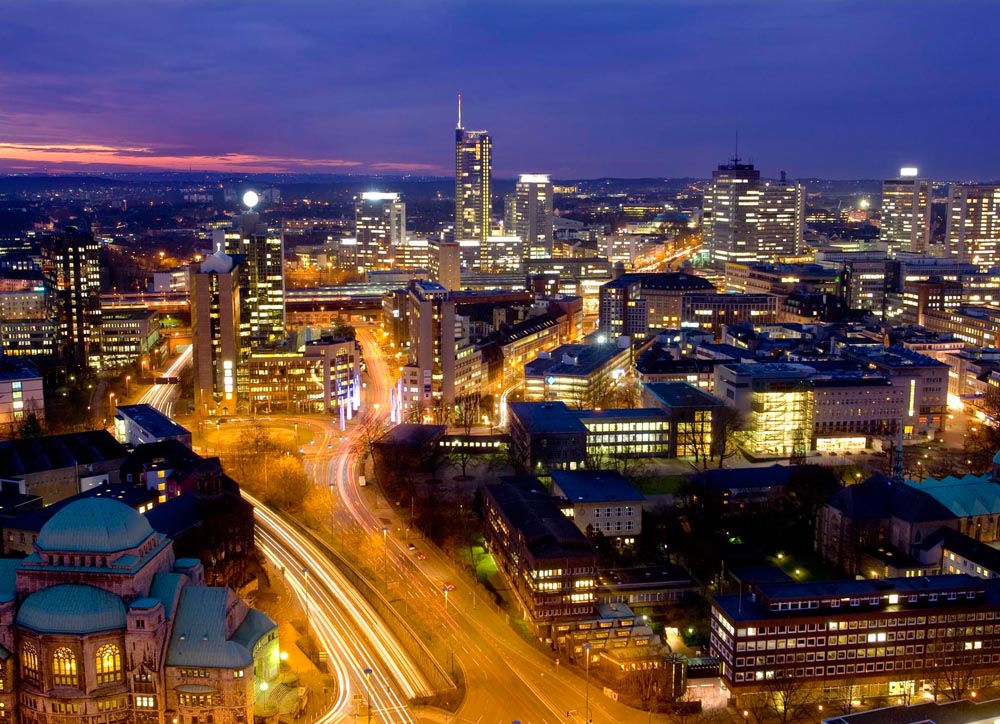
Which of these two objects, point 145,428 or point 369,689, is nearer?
point 369,689

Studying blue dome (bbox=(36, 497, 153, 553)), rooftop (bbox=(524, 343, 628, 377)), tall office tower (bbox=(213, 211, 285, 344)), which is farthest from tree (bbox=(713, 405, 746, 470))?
tall office tower (bbox=(213, 211, 285, 344))

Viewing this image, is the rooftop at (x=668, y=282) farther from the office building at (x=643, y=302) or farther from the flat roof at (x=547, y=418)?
the flat roof at (x=547, y=418)

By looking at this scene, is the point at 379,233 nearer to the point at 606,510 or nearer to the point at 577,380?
the point at 577,380

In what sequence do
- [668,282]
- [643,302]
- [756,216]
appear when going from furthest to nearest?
1. [756,216]
2. [668,282]
3. [643,302]

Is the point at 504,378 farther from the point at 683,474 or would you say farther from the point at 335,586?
the point at 335,586

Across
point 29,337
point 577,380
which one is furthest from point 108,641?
point 29,337

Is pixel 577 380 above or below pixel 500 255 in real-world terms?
below

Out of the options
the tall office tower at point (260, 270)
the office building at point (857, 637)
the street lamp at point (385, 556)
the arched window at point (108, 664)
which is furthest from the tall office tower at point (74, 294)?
the office building at point (857, 637)
